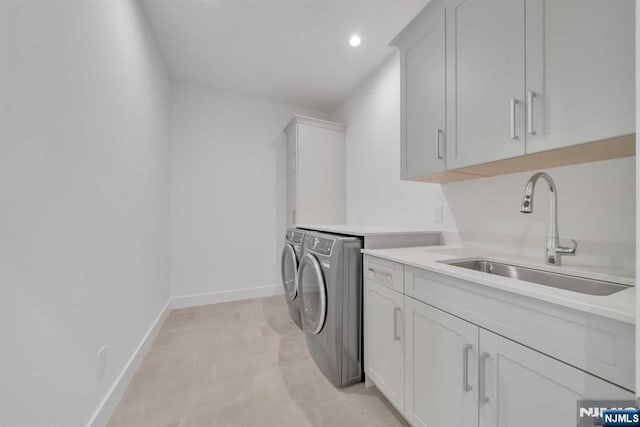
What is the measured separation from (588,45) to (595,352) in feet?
3.26

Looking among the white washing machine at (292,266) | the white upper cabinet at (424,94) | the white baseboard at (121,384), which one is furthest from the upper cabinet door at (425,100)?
the white baseboard at (121,384)

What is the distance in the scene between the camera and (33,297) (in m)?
0.82

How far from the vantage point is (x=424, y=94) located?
5.03ft

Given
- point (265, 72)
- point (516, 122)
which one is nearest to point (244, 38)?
point (265, 72)

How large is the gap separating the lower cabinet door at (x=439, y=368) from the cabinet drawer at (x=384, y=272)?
0.10 meters

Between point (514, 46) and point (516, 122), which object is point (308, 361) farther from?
point (514, 46)

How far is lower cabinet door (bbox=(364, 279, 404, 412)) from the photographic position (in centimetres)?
127

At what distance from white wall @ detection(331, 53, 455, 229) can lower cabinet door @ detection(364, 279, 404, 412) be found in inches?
33.0

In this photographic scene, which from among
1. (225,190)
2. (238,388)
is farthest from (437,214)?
(225,190)

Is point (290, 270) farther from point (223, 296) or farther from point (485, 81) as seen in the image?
point (485, 81)

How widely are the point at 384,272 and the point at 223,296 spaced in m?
2.50

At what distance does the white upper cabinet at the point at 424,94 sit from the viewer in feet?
4.65

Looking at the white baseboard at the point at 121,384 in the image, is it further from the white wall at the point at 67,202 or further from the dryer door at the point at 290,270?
the dryer door at the point at 290,270

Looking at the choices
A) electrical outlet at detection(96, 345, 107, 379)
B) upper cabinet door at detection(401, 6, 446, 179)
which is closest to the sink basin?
upper cabinet door at detection(401, 6, 446, 179)
